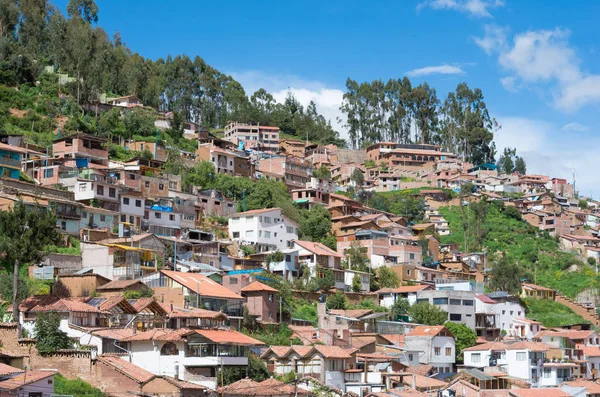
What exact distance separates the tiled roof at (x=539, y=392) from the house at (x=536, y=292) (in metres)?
23.4

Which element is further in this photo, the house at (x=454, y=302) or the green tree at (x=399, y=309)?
the house at (x=454, y=302)

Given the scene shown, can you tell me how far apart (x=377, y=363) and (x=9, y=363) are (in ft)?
64.5

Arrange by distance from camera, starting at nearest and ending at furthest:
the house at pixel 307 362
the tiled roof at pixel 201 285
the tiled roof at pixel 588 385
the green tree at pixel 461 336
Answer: the house at pixel 307 362, the tiled roof at pixel 201 285, the tiled roof at pixel 588 385, the green tree at pixel 461 336

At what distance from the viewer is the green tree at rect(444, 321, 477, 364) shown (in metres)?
55.8

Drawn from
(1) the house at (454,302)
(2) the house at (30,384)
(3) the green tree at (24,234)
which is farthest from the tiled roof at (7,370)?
(1) the house at (454,302)

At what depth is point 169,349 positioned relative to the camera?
3844cm

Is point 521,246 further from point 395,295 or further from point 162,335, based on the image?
point 162,335

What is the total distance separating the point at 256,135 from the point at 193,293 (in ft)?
211

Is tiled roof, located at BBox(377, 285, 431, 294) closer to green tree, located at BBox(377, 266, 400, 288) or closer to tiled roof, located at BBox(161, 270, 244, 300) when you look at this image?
green tree, located at BBox(377, 266, 400, 288)

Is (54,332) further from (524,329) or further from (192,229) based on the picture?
(524,329)

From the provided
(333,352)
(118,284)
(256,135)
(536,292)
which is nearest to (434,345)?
(333,352)

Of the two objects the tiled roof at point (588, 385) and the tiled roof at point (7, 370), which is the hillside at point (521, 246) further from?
the tiled roof at point (7, 370)

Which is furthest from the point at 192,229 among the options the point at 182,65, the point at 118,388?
the point at 182,65

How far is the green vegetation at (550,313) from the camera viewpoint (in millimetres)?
68562
